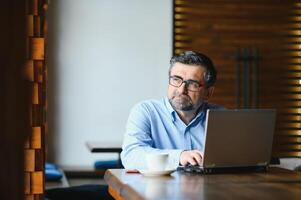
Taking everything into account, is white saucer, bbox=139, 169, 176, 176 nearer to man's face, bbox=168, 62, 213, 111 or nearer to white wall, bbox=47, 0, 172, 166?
man's face, bbox=168, 62, 213, 111

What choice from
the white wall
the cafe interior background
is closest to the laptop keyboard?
the cafe interior background

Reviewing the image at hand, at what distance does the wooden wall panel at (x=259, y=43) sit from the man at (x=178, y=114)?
3.04 metres

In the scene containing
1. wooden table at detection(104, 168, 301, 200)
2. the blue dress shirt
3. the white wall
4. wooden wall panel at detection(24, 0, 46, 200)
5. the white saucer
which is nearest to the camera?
wooden table at detection(104, 168, 301, 200)

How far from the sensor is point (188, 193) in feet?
5.88

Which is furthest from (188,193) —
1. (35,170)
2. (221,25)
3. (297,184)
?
(221,25)

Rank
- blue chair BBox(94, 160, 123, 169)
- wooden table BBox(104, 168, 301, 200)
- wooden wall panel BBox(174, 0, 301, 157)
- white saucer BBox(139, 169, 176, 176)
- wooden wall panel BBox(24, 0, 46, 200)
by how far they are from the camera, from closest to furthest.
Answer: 1. wooden table BBox(104, 168, 301, 200)
2. white saucer BBox(139, 169, 176, 176)
3. wooden wall panel BBox(24, 0, 46, 200)
4. blue chair BBox(94, 160, 123, 169)
5. wooden wall panel BBox(174, 0, 301, 157)

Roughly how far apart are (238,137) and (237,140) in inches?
0.5

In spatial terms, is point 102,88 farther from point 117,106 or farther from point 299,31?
point 299,31

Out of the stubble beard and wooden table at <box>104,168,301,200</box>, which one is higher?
the stubble beard

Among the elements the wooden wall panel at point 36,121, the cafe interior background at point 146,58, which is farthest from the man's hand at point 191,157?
the cafe interior background at point 146,58

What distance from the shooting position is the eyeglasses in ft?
9.48

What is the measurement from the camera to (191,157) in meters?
2.42

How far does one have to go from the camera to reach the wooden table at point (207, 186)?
1.77m

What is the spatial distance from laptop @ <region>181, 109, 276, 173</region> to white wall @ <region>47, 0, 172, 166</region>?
3326 mm
